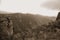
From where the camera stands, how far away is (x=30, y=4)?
7.55 ft

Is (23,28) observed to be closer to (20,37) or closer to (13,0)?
(20,37)

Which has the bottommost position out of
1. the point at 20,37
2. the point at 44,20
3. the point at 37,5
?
the point at 20,37

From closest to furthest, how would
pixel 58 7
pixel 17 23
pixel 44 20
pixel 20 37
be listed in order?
1. pixel 20 37
2. pixel 17 23
3. pixel 44 20
4. pixel 58 7

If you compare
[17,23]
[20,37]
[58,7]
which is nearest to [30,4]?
[58,7]

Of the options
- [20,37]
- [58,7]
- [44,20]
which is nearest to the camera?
[20,37]

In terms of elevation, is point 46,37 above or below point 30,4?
below

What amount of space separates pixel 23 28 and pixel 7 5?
2.50 feet

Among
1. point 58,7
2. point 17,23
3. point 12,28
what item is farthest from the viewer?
point 58,7

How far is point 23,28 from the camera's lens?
157 cm

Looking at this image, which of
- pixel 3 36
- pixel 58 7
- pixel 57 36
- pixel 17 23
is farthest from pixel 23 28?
pixel 58 7

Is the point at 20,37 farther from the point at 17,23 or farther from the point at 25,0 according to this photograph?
the point at 25,0

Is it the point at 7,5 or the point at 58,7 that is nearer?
the point at 7,5

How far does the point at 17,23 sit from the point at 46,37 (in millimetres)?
397

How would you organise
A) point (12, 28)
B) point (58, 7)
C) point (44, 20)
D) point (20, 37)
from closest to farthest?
1. point (20, 37)
2. point (12, 28)
3. point (44, 20)
4. point (58, 7)
